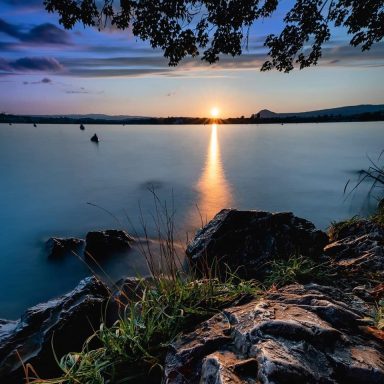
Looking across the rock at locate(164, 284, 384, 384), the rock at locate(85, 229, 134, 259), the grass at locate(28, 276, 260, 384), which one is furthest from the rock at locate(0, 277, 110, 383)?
the rock at locate(85, 229, 134, 259)

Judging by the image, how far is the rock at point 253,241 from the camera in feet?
16.9

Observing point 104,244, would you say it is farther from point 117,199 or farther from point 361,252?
point 117,199

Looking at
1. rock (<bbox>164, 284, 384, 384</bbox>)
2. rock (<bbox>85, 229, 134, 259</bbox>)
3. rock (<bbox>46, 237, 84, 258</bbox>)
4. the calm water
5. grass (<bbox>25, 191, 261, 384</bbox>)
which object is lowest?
the calm water

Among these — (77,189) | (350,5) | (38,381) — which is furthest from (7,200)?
(350,5)

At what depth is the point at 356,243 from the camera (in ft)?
16.7

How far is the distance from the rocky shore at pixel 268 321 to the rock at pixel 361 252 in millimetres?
14

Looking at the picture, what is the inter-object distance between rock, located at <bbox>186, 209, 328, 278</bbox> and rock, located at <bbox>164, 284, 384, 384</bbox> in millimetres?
2308

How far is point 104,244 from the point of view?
25.7 feet

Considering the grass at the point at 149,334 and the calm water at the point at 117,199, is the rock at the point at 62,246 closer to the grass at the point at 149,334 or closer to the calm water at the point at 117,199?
the calm water at the point at 117,199

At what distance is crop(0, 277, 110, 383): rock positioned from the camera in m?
3.59

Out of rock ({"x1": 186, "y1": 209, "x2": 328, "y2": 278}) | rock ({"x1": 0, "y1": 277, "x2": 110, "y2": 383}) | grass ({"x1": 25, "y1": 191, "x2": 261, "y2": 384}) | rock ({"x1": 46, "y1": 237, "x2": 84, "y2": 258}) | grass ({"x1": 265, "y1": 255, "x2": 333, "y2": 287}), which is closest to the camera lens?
grass ({"x1": 25, "y1": 191, "x2": 261, "y2": 384})

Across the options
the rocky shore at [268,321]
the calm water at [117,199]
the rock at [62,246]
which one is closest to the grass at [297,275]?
the rocky shore at [268,321]

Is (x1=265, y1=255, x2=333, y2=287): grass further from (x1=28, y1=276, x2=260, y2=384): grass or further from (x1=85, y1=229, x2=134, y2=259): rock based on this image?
(x1=85, y1=229, x2=134, y2=259): rock

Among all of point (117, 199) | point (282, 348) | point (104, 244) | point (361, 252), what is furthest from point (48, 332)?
point (117, 199)
